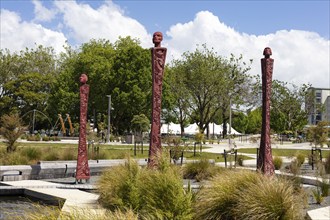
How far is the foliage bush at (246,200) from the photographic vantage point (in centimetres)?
708

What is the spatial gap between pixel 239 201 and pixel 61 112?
52.5 meters

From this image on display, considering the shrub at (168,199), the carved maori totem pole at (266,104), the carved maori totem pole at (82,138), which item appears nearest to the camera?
the shrub at (168,199)

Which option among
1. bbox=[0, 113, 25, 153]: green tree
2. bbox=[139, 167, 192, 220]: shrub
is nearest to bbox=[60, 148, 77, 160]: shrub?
bbox=[0, 113, 25, 153]: green tree

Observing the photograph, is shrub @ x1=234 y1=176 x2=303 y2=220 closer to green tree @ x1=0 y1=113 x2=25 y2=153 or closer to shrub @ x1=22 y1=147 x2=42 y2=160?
shrub @ x1=22 y1=147 x2=42 y2=160

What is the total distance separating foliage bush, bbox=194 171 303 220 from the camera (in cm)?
708

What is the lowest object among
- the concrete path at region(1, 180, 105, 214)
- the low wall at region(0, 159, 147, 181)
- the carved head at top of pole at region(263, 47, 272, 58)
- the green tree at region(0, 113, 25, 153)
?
the concrete path at region(1, 180, 105, 214)

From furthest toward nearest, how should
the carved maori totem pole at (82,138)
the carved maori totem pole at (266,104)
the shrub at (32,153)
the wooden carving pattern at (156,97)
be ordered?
the shrub at (32,153) → the carved maori totem pole at (82,138) → the carved maori totem pole at (266,104) → the wooden carving pattern at (156,97)

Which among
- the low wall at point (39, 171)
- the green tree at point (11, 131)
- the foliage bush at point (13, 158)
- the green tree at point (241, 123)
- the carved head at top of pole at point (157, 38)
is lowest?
the low wall at point (39, 171)

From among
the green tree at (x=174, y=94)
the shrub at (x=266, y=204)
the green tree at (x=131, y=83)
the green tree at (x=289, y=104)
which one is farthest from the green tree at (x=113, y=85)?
the shrub at (x=266, y=204)

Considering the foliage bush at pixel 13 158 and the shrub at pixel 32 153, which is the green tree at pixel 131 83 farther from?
the foliage bush at pixel 13 158

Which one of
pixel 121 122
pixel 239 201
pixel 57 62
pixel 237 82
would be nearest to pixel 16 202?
pixel 239 201

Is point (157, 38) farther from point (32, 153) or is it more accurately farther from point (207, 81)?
point (207, 81)

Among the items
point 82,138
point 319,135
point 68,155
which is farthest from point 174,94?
point 82,138

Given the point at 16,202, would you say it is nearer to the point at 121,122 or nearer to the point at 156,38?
the point at 156,38
